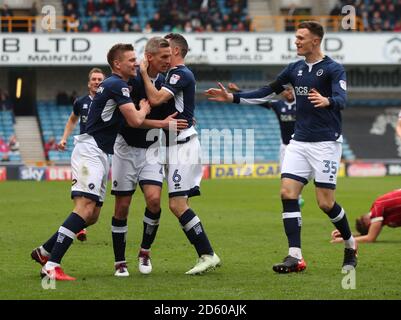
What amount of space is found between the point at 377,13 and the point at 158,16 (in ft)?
33.4

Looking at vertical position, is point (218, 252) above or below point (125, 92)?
below

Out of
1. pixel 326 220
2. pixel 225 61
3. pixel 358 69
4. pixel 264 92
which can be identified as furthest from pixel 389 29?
pixel 264 92

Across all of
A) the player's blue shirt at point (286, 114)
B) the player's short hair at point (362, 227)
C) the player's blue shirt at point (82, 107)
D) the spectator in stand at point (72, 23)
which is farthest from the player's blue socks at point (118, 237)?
the spectator in stand at point (72, 23)

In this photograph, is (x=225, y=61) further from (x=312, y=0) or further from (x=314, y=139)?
(x=314, y=139)

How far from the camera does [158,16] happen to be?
42094mm

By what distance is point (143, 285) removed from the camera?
29.9ft

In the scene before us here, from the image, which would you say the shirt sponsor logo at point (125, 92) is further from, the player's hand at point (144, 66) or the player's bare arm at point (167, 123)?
the player's hand at point (144, 66)

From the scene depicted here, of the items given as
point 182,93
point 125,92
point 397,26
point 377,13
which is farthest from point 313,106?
point 397,26

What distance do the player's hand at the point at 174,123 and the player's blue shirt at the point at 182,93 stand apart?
0.16 metres

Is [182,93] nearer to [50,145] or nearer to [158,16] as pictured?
[50,145]

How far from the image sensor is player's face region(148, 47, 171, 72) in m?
9.84

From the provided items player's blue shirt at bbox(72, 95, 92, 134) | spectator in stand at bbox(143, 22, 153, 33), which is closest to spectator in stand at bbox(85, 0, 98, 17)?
spectator in stand at bbox(143, 22, 153, 33)

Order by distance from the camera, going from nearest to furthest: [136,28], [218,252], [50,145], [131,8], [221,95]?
[221,95], [218,252], [50,145], [136,28], [131,8]

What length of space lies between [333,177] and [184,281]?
2.04 m
